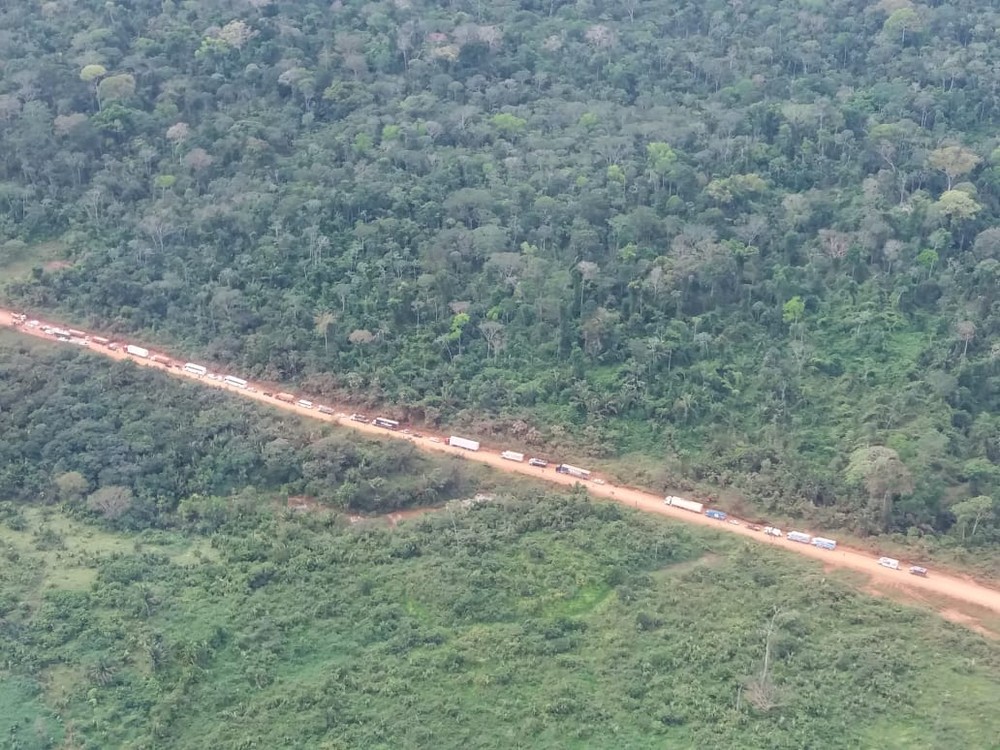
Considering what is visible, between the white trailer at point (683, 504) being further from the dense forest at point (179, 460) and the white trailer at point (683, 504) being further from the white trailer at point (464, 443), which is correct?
the white trailer at point (464, 443)

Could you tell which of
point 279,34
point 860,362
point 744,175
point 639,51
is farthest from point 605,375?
point 279,34

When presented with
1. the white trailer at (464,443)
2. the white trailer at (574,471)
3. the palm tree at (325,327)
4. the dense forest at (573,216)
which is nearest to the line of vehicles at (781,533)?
the dense forest at (573,216)

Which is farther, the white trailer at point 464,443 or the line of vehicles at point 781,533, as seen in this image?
the white trailer at point 464,443

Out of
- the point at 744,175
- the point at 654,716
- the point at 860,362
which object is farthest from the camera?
the point at 744,175

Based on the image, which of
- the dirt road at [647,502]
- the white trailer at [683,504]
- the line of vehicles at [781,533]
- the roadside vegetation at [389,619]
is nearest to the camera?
the roadside vegetation at [389,619]

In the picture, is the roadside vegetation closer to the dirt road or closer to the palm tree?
the dirt road

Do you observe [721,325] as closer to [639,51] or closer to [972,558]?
[972,558]

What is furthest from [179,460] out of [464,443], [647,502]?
[647,502]
